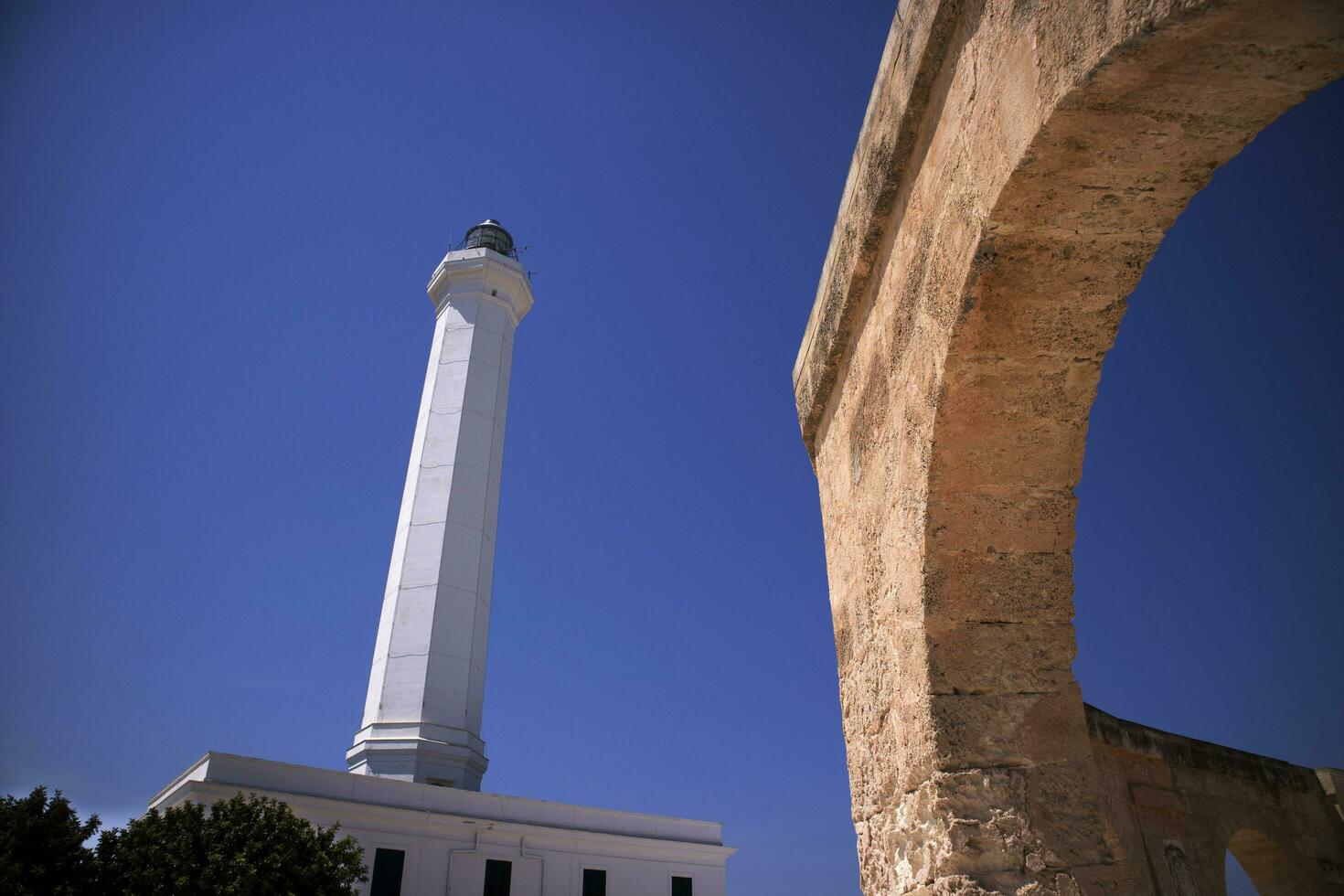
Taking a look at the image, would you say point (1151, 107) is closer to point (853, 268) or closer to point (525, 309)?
point (853, 268)

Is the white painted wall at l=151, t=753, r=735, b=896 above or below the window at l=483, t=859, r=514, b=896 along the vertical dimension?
above

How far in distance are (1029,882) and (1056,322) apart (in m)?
1.40

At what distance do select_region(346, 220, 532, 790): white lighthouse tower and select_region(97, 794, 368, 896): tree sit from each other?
5436 mm

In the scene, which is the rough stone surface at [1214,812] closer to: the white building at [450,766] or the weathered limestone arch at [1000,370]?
the weathered limestone arch at [1000,370]

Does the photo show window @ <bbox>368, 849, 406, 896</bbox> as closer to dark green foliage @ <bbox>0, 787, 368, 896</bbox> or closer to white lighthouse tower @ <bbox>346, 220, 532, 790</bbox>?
white lighthouse tower @ <bbox>346, 220, 532, 790</bbox>

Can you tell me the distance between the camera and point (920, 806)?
2.30 metres

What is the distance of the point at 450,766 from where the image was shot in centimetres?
1652

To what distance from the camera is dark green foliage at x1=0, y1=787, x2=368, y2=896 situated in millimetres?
9162

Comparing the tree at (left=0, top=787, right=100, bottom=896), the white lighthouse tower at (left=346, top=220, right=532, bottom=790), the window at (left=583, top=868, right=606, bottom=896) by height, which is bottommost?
the tree at (left=0, top=787, right=100, bottom=896)

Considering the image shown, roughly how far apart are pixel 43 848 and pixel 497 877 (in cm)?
845

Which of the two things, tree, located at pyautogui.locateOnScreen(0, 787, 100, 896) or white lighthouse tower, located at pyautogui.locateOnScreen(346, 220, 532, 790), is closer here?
tree, located at pyautogui.locateOnScreen(0, 787, 100, 896)

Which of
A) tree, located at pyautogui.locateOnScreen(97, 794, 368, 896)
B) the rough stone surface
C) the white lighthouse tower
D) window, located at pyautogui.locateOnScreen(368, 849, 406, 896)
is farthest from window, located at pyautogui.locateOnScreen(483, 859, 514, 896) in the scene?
the rough stone surface

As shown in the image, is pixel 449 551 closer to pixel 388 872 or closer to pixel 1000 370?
pixel 388 872

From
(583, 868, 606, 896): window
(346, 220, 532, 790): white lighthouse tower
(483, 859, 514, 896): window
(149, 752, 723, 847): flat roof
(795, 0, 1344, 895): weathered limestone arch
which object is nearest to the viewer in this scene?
(795, 0, 1344, 895): weathered limestone arch
